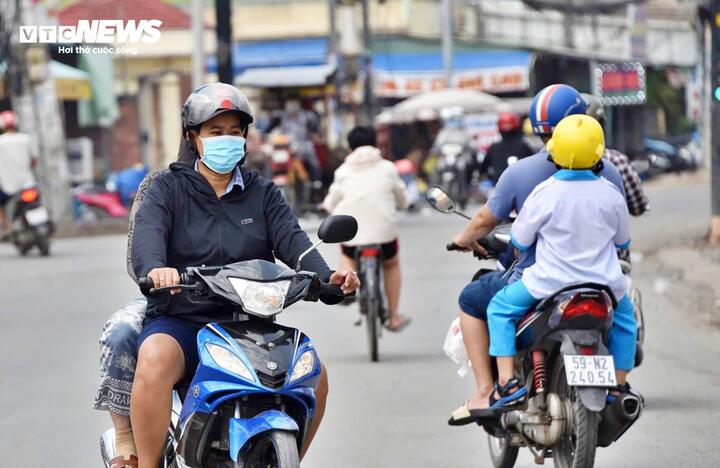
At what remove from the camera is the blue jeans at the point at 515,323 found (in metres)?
6.68

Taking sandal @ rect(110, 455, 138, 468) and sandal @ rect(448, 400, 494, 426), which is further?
sandal @ rect(448, 400, 494, 426)

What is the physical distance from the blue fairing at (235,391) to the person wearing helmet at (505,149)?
714 cm

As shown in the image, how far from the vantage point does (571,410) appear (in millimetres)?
6406

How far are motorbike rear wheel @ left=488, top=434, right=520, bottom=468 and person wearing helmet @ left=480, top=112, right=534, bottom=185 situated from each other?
502cm

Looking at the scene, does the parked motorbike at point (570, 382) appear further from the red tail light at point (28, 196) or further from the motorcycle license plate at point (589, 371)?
the red tail light at point (28, 196)

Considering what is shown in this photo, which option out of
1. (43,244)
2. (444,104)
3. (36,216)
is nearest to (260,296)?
(36,216)

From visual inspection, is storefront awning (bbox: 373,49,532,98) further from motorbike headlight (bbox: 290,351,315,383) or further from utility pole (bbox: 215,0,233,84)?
motorbike headlight (bbox: 290,351,315,383)

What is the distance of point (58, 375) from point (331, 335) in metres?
2.57

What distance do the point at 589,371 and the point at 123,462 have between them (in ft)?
6.19

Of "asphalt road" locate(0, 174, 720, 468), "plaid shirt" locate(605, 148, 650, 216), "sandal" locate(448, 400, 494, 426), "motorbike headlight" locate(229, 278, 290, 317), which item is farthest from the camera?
"plaid shirt" locate(605, 148, 650, 216)

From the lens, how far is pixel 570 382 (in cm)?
621

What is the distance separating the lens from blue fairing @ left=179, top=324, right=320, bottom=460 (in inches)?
202

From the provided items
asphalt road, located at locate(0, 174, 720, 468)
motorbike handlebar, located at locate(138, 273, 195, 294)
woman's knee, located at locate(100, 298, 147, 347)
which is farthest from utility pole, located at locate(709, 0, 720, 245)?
motorbike handlebar, located at locate(138, 273, 195, 294)

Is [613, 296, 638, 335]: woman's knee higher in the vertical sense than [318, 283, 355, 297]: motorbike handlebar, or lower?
lower
